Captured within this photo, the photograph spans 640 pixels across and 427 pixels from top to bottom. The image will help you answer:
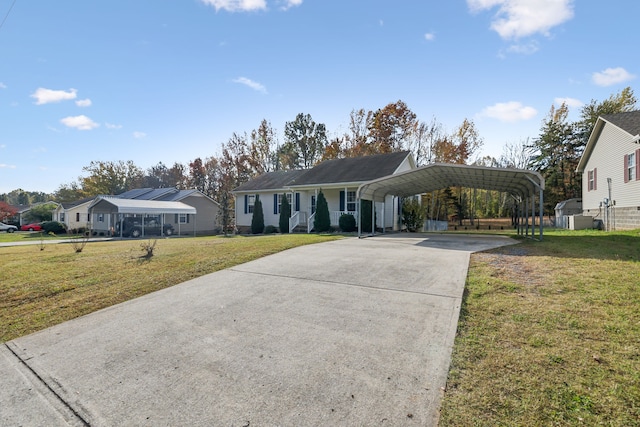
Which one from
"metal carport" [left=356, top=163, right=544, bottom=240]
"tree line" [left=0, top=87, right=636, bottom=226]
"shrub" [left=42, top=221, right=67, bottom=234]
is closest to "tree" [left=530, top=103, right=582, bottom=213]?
"tree line" [left=0, top=87, right=636, bottom=226]

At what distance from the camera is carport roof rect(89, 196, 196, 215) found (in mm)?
22375

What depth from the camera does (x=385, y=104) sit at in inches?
1200

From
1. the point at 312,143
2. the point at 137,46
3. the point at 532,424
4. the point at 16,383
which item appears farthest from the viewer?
the point at 312,143

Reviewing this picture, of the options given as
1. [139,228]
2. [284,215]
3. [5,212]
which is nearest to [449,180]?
[284,215]

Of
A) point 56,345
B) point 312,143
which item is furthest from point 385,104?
point 56,345

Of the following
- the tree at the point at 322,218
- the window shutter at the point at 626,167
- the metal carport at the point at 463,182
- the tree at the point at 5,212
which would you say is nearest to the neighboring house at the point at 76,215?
the tree at the point at 5,212

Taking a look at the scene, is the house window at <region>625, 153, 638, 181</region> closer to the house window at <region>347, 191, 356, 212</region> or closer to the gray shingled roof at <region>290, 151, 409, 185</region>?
the gray shingled roof at <region>290, 151, 409, 185</region>

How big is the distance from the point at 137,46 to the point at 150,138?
9.16 metres

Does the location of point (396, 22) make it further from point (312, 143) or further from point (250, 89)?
point (312, 143)

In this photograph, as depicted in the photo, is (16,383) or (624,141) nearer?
(16,383)

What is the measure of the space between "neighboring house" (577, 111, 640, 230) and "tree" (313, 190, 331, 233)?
13.7 m

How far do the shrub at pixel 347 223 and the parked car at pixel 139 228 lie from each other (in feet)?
51.0

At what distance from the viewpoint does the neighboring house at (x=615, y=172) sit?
13.6 metres

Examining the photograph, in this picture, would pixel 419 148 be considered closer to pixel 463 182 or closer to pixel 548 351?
pixel 463 182
